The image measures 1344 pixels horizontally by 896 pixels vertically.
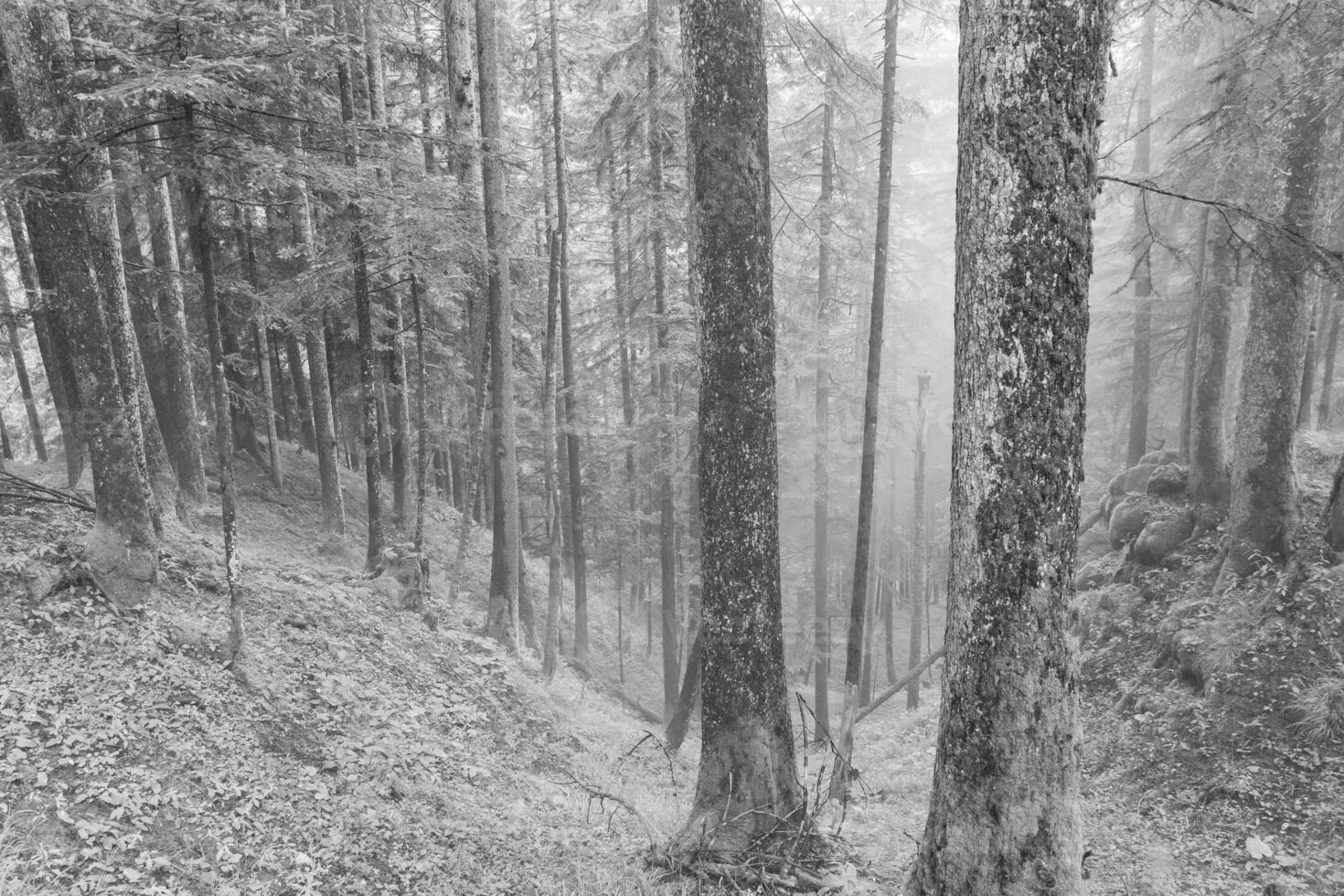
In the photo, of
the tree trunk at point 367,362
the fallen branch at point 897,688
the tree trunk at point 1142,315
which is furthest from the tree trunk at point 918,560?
the tree trunk at point 367,362

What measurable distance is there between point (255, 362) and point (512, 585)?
10.2 m

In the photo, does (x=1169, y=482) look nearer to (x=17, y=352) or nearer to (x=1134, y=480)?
(x=1134, y=480)

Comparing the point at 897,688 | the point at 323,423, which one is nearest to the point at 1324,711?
the point at 897,688

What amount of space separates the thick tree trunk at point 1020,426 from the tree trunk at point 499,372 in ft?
29.9

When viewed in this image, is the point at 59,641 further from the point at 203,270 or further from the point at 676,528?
the point at 676,528

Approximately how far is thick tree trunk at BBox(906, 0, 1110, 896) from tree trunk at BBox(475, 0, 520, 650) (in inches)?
358

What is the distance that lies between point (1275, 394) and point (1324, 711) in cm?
432

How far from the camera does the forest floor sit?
4.61 metres

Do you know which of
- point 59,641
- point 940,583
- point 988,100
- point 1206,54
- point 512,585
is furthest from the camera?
point 940,583

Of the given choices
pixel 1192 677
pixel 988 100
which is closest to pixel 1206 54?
pixel 1192 677

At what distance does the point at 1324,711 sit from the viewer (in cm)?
687

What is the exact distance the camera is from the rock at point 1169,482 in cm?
1255

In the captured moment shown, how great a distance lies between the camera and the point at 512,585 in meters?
12.2

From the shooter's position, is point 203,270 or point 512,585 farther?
point 512,585
